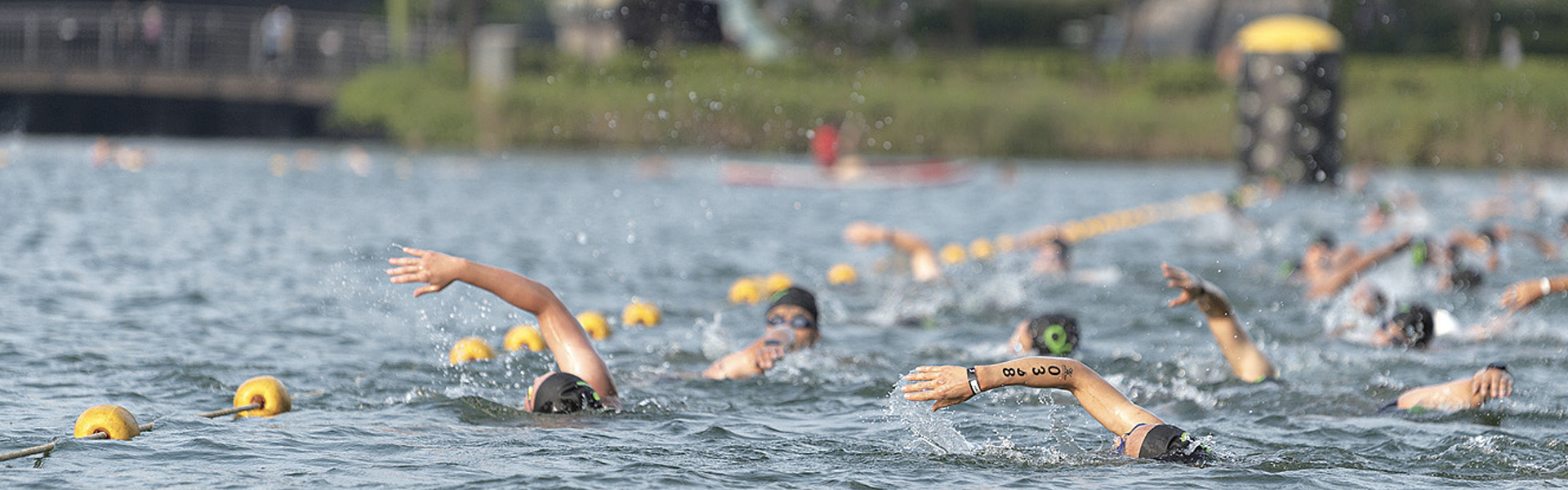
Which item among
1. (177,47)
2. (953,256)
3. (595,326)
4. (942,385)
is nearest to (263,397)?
(595,326)

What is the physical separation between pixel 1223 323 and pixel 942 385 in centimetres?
301

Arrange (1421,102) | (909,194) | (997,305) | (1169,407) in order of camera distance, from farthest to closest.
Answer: (1421,102)
(909,194)
(997,305)
(1169,407)

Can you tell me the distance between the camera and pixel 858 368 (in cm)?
1090

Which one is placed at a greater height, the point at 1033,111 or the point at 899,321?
the point at 1033,111

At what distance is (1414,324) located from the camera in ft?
35.9

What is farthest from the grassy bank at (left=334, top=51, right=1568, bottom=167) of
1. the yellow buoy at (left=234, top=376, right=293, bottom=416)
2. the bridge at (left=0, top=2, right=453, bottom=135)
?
the yellow buoy at (left=234, top=376, right=293, bottom=416)

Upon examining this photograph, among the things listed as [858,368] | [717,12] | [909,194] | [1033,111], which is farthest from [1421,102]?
[858,368]

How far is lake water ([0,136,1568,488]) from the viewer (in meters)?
7.94

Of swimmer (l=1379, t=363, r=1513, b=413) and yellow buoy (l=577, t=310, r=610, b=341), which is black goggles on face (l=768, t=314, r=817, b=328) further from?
swimmer (l=1379, t=363, r=1513, b=413)

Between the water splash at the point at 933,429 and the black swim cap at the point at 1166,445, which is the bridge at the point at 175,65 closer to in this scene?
the water splash at the point at 933,429

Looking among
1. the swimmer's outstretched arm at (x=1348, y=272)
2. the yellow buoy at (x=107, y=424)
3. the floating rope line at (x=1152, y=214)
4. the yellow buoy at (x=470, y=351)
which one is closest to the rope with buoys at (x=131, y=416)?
the yellow buoy at (x=107, y=424)

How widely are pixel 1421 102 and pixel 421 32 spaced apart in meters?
26.7

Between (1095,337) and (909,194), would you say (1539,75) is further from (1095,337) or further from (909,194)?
(1095,337)

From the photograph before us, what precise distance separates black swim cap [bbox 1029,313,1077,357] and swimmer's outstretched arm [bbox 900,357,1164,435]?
6.22 feet
